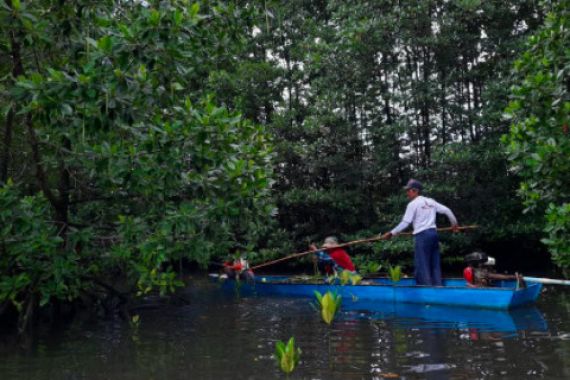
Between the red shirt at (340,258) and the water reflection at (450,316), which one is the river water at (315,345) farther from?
the red shirt at (340,258)

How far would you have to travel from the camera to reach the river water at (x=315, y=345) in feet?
19.2

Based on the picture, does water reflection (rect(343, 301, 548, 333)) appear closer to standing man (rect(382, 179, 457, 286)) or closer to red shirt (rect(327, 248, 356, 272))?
standing man (rect(382, 179, 457, 286))

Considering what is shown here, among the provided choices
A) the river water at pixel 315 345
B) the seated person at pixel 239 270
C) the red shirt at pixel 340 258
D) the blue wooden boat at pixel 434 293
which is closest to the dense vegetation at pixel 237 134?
the river water at pixel 315 345

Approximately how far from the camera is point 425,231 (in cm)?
1055

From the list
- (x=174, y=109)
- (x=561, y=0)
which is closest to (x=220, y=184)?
(x=174, y=109)

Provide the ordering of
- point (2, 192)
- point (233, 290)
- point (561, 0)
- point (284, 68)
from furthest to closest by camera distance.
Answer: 1. point (284, 68)
2. point (233, 290)
3. point (561, 0)
4. point (2, 192)

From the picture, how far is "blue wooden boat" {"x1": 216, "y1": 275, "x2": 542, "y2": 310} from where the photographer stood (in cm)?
945

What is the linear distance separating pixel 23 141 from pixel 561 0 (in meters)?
8.66

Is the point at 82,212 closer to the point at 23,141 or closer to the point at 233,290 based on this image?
the point at 23,141

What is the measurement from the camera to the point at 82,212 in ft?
34.7

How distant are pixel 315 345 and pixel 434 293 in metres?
3.63

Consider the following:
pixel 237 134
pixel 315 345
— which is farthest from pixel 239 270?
pixel 315 345

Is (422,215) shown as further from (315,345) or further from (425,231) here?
(315,345)

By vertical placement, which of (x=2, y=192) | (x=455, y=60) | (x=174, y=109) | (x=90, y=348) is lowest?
(x=90, y=348)
